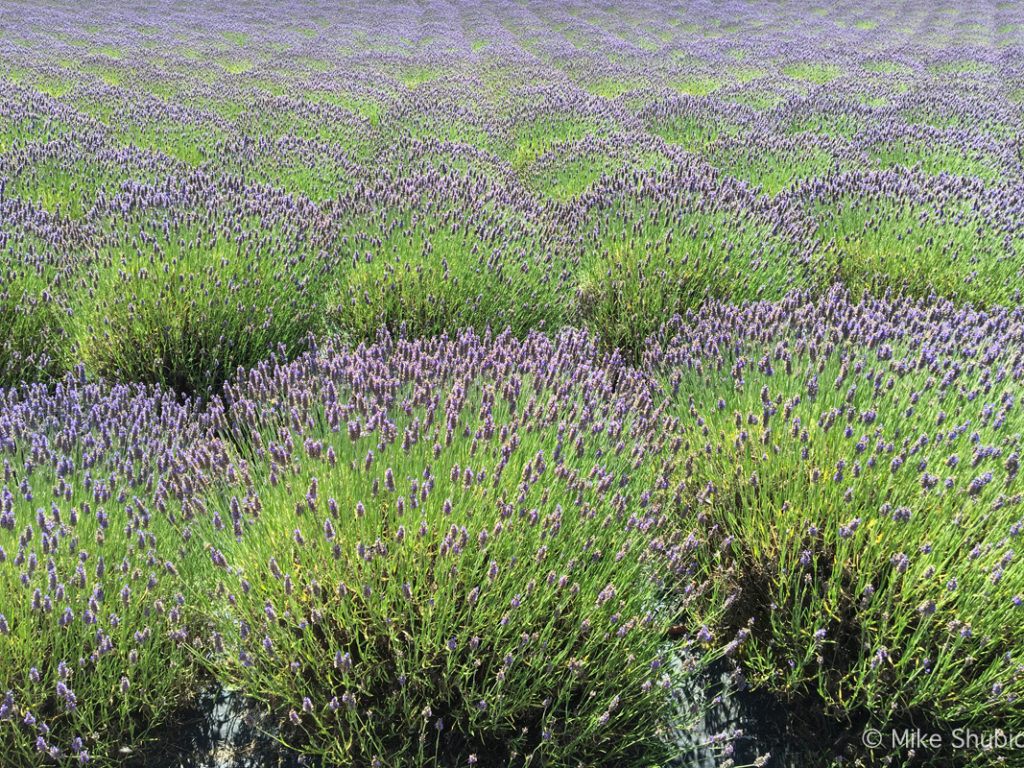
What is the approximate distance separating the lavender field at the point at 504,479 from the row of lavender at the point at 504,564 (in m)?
0.02

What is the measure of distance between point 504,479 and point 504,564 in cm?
31

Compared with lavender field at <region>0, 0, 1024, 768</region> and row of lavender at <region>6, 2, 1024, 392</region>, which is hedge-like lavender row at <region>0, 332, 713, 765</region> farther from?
row of lavender at <region>6, 2, 1024, 392</region>

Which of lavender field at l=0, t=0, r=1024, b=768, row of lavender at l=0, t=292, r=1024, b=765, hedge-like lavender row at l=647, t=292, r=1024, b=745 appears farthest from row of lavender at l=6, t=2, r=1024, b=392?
hedge-like lavender row at l=647, t=292, r=1024, b=745

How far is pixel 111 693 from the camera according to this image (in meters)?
1.71

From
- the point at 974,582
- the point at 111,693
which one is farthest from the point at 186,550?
the point at 974,582

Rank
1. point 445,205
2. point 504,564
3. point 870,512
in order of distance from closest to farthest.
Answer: point 504,564
point 870,512
point 445,205

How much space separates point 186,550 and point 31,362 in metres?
1.98

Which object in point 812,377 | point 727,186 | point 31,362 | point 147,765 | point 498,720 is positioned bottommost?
point 147,765

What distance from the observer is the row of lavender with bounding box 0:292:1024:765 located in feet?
5.65

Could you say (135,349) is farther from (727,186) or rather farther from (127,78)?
(127,78)

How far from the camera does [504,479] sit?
83.0 inches

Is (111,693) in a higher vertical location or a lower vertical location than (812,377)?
lower

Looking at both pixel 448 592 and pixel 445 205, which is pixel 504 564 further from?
pixel 445 205

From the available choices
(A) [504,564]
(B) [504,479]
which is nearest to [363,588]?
(A) [504,564]
